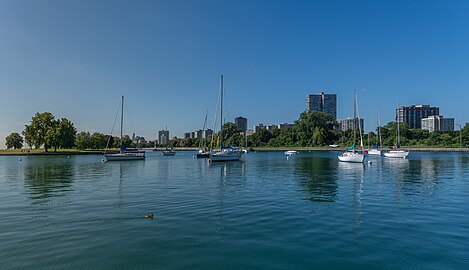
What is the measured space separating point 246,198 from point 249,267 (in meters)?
12.0

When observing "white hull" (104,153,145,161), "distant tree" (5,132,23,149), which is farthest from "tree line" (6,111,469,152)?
"white hull" (104,153,145,161)

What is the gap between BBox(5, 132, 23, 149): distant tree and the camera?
6230 inches

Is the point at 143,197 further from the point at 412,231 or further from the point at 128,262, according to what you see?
the point at 412,231

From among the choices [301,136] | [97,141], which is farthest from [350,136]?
[97,141]

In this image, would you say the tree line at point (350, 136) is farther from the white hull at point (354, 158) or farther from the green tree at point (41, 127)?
the white hull at point (354, 158)

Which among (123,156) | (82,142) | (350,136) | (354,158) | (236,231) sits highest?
(350,136)

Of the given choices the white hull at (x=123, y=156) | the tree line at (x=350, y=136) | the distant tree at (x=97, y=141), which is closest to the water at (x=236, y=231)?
the white hull at (x=123, y=156)

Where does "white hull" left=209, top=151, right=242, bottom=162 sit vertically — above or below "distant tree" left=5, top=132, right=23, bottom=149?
below

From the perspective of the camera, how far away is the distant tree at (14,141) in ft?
519

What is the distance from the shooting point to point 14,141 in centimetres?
15875

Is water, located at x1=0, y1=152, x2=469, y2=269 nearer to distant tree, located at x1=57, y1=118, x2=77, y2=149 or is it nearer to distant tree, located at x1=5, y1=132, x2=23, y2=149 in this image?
distant tree, located at x1=57, y1=118, x2=77, y2=149

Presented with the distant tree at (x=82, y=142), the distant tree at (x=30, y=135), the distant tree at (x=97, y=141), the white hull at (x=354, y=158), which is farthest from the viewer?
the distant tree at (x=97, y=141)

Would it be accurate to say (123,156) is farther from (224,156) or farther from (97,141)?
(97,141)

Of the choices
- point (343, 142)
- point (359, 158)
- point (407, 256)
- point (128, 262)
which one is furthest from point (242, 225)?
point (343, 142)
